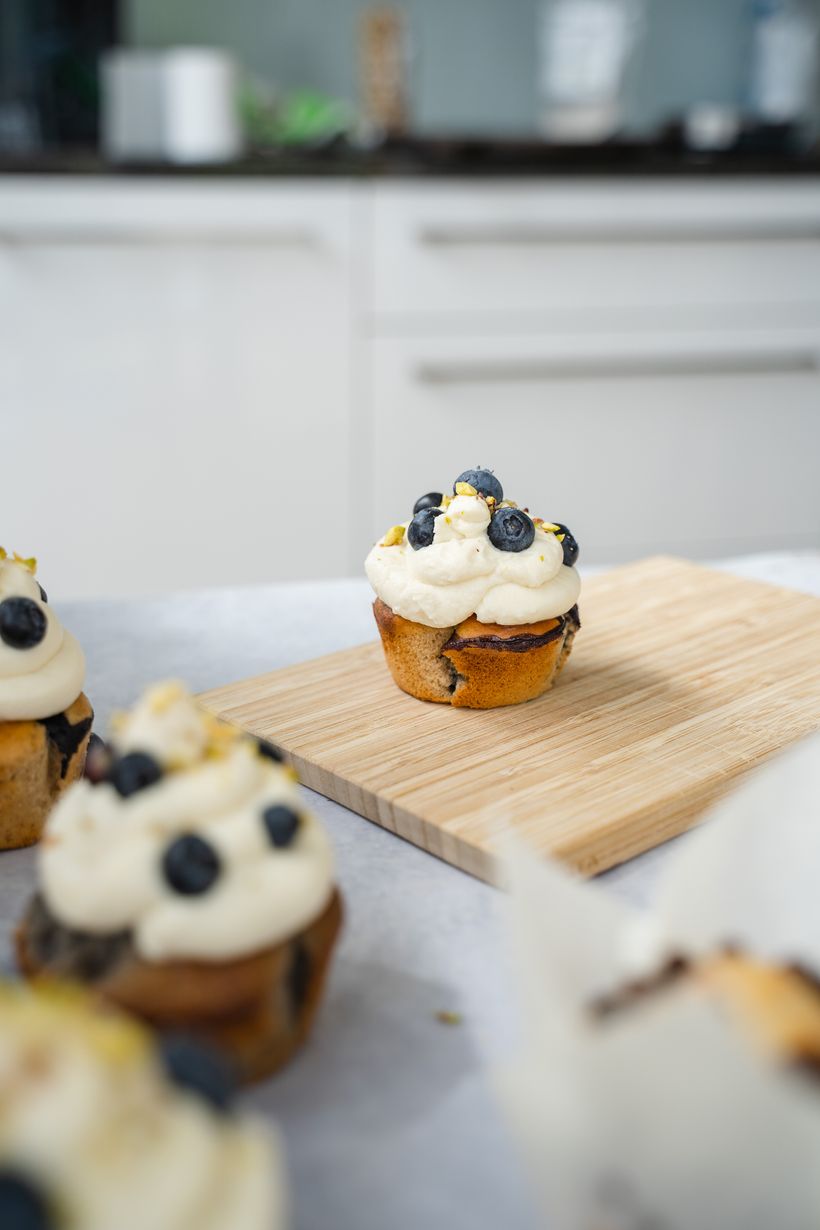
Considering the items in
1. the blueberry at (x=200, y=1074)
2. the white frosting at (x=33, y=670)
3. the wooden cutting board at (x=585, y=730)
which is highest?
the blueberry at (x=200, y=1074)

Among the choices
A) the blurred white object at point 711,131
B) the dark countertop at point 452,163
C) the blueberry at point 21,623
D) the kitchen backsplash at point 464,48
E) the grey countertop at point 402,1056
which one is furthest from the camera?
the kitchen backsplash at point 464,48

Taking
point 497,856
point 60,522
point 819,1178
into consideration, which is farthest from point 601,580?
point 60,522

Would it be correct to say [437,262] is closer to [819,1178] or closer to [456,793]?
[456,793]

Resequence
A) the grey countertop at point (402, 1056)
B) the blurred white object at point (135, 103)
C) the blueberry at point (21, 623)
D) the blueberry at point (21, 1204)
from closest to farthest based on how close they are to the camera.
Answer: the blueberry at point (21, 1204), the grey countertop at point (402, 1056), the blueberry at point (21, 623), the blurred white object at point (135, 103)

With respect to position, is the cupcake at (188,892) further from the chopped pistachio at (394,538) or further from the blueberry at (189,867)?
the chopped pistachio at (394,538)

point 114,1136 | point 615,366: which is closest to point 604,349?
point 615,366

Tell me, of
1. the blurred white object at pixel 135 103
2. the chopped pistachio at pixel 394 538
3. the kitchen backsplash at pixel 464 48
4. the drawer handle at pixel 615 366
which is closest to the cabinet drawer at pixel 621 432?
the drawer handle at pixel 615 366

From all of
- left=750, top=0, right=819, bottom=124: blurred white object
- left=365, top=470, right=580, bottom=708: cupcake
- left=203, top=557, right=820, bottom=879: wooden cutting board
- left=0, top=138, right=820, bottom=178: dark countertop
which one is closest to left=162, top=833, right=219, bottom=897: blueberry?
left=203, top=557, right=820, bottom=879: wooden cutting board
